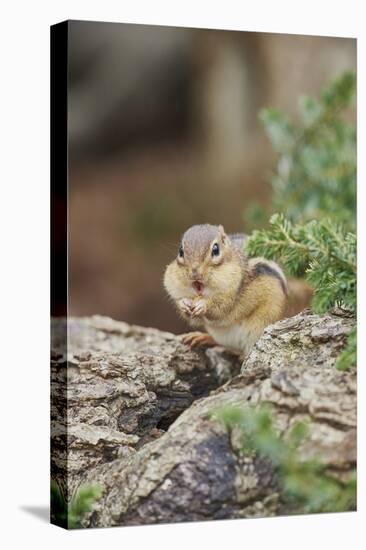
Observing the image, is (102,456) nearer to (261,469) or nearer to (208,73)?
(261,469)

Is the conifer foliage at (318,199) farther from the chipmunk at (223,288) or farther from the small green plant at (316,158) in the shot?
the chipmunk at (223,288)

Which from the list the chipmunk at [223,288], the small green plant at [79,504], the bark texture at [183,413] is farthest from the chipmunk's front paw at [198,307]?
the small green plant at [79,504]

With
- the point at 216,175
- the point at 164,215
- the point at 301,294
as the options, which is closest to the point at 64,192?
the point at 164,215

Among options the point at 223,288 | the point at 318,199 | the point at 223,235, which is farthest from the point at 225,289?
the point at 318,199

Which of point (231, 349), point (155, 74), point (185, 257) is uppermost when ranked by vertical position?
point (155, 74)

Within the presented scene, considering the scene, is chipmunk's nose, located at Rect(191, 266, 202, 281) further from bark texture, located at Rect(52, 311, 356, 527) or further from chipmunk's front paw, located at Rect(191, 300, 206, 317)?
bark texture, located at Rect(52, 311, 356, 527)

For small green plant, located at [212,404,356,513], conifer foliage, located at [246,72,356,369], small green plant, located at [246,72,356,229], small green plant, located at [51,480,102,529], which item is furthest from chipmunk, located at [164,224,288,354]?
small green plant, located at [51,480,102,529]
